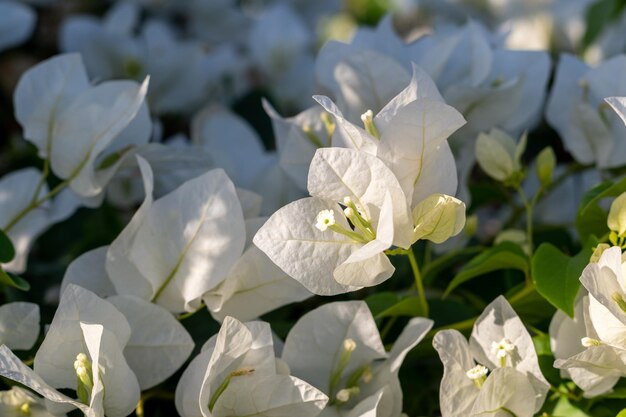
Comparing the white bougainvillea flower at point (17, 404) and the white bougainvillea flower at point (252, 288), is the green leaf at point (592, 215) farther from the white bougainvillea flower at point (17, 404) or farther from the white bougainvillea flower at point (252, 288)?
the white bougainvillea flower at point (17, 404)

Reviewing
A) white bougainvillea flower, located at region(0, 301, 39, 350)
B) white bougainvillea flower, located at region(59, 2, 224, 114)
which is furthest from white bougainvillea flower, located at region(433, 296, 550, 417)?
white bougainvillea flower, located at region(59, 2, 224, 114)

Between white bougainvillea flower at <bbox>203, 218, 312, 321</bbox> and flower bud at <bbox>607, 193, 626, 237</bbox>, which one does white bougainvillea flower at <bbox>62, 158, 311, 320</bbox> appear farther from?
flower bud at <bbox>607, 193, 626, 237</bbox>

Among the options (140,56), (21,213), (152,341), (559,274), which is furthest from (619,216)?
(140,56)

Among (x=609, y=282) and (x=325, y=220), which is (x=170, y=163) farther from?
(x=609, y=282)

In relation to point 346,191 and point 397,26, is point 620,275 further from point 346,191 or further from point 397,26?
point 397,26

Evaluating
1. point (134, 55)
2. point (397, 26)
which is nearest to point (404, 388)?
point (134, 55)

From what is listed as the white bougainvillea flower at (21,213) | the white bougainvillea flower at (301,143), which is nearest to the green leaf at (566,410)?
the white bougainvillea flower at (301,143)

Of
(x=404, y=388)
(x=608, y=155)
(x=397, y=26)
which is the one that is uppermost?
(x=608, y=155)
